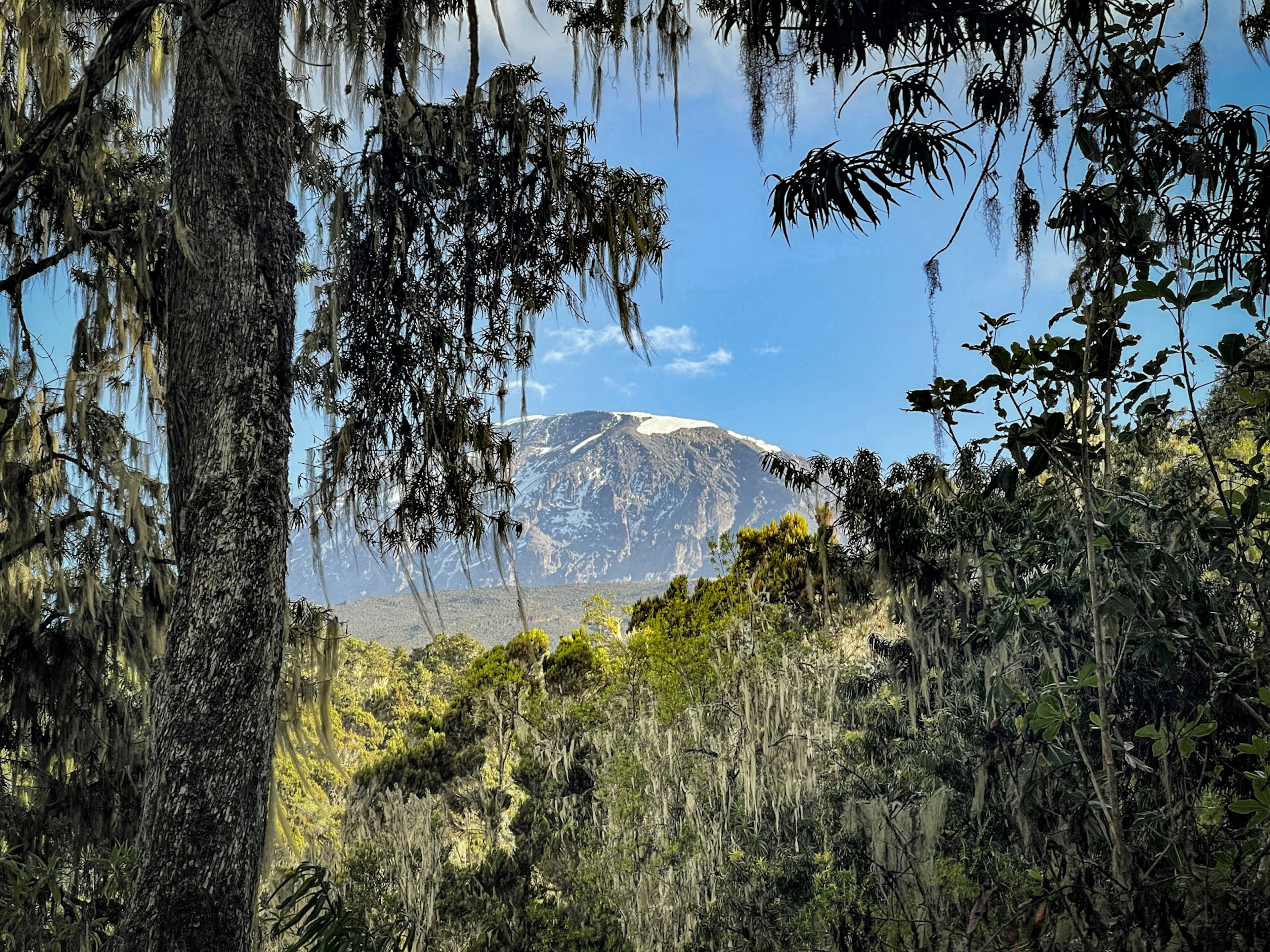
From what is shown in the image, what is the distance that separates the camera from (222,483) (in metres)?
2.55

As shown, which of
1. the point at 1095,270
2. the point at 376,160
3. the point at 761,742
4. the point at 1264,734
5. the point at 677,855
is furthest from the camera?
the point at 761,742

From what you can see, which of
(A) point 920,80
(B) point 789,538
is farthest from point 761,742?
(B) point 789,538

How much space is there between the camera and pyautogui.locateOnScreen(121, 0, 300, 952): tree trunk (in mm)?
2326

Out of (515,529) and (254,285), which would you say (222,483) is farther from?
(515,529)

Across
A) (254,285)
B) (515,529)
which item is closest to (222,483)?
(254,285)

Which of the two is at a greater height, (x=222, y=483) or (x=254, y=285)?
(x=254, y=285)

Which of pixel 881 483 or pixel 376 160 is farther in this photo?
pixel 881 483

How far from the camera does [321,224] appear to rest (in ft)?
12.4

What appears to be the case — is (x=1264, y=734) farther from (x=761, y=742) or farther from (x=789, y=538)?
(x=789, y=538)

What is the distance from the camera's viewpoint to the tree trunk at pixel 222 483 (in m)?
2.33

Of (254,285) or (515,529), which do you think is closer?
(254,285)

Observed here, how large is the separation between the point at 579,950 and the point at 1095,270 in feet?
13.8

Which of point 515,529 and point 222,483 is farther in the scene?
point 515,529

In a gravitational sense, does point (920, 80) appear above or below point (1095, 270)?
above
